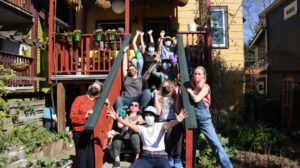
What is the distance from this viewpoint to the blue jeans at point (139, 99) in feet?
24.0

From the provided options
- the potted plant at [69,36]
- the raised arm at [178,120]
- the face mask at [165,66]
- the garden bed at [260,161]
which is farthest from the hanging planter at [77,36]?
the raised arm at [178,120]

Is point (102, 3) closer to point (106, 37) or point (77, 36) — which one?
point (106, 37)

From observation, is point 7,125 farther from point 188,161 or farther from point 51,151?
point 188,161

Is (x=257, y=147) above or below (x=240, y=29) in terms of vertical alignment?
below

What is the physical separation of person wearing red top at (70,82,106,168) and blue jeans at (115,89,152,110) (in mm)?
1449

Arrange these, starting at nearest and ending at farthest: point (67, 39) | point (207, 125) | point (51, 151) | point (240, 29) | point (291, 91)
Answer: point (207, 125) < point (51, 151) < point (67, 39) < point (291, 91) < point (240, 29)

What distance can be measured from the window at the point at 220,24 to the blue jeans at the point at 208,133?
273 inches

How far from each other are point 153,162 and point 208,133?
983 mm

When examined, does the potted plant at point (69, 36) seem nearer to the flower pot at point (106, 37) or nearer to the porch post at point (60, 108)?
the flower pot at point (106, 37)

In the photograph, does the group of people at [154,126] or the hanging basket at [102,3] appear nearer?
the group of people at [154,126]

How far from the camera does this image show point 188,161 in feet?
17.4

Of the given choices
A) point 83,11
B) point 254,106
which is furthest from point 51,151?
point 254,106

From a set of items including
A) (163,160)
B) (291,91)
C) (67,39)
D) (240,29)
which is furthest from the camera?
(240,29)

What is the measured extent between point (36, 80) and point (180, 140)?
7.99m
